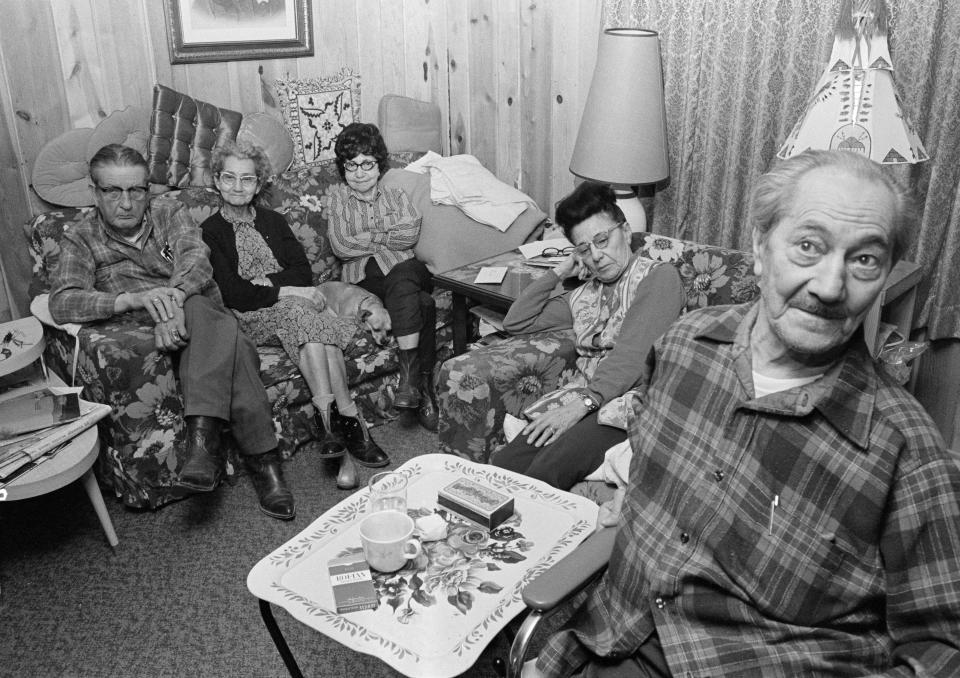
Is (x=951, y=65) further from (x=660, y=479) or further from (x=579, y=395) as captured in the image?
(x=660, y=479)

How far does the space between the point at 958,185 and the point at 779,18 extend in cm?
78

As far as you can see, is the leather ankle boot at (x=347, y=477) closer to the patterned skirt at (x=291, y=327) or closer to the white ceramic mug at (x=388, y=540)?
the patterned skirt at (x=291, y=327)

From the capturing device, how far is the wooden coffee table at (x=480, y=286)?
2.72m

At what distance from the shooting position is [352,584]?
1514 mm

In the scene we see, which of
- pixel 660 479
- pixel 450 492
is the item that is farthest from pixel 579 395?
pixel 660 479

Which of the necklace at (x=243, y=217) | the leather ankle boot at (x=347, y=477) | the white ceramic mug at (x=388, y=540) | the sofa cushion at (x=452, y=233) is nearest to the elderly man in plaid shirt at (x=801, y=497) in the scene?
the white ceramic mug at (x=388, y=540)

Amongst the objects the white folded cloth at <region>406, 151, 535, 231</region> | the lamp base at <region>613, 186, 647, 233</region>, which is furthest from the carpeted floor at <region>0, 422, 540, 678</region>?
the lamp base at <region>613, 186, 647, 233</region>

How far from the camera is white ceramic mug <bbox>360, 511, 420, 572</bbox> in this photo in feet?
5.03

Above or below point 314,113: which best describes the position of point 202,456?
below

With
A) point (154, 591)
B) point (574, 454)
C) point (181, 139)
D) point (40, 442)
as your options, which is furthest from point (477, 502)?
point (181, 139)

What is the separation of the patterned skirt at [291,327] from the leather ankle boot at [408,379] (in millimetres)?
251

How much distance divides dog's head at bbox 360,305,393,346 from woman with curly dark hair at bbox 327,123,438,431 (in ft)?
0.16

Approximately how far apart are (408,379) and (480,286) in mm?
529

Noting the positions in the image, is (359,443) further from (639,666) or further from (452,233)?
(639,666)
